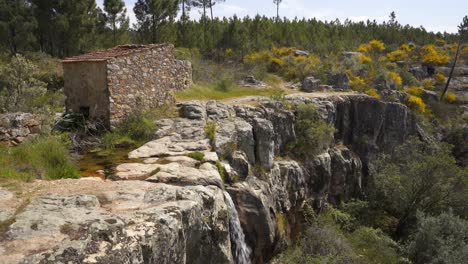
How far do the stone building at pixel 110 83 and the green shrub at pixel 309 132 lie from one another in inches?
238

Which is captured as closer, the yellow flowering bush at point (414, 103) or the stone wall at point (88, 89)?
the stone wall at point (88, 89)

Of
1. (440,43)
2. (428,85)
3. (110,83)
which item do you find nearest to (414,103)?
(428,85)

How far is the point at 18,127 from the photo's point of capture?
8.74 meters

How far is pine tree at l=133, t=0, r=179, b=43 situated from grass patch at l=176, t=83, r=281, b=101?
34.0ft

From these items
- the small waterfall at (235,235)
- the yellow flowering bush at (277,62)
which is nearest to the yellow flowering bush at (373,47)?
the yellow flowering bush at (277,62)

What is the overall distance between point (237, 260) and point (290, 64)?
20.2 m

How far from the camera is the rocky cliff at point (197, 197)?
14.9 feet

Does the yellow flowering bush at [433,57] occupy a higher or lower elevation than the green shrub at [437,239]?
higher

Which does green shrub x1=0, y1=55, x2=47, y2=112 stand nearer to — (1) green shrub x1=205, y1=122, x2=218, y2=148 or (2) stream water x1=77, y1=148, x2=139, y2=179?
(2) stream water x1=77, y1=148, x2=139, y2=179

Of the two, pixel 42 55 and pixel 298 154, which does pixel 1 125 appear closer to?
pixel 298 154

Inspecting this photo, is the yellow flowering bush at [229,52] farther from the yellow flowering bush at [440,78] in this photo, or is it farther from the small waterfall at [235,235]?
the small waterfall at [235,235]

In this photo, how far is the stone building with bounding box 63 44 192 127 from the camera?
1008 centimetres

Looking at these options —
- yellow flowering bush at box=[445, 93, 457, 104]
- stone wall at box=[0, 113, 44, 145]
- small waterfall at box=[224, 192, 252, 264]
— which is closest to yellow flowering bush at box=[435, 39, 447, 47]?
yellow flowering bush at box=[445, 93, 457, 104]

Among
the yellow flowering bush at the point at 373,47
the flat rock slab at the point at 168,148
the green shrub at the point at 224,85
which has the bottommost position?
the flat rock slab at the point at 168,148
